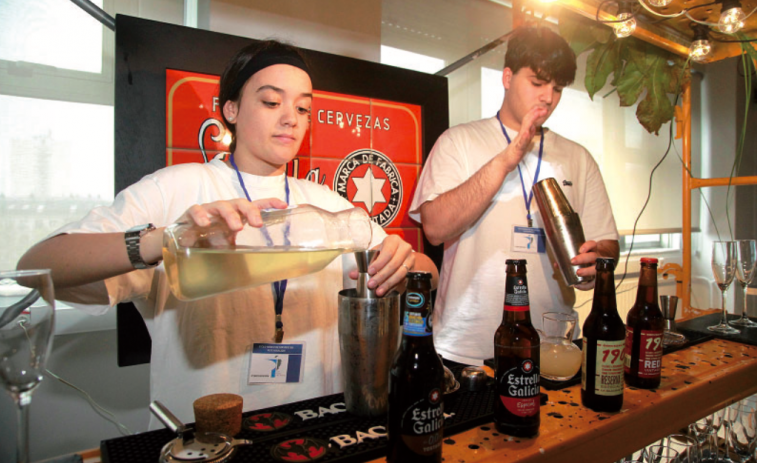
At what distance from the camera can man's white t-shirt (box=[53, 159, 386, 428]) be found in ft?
3.61

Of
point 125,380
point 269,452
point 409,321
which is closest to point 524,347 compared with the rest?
point 409,321

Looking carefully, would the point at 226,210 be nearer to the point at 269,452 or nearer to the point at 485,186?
the point at 269,452

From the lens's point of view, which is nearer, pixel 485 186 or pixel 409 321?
pixel 409 321

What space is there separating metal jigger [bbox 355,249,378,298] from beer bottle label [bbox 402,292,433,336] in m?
0.12

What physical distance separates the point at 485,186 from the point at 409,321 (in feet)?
3.22

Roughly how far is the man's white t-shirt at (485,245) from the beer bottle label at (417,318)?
1058mm

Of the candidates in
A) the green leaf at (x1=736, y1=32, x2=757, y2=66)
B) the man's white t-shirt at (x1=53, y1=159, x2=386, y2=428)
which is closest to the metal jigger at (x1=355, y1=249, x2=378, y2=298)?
the man's white t-shirt at (x1=53, y1=159, x2=386, y2=428)

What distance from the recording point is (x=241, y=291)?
115cm

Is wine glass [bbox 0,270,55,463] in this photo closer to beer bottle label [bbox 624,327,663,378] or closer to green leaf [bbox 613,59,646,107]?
beer bottle label [bbox 624,327,663,378]

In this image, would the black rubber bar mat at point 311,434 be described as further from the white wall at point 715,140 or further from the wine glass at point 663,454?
the white wall at point 715,140

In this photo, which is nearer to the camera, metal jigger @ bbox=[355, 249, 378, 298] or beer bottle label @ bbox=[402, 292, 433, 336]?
beer bottle label @ bbox=[402, 292, 433, 336]

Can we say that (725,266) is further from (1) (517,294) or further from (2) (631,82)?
(1) (517,294)

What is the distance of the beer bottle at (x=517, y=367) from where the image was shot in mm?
705

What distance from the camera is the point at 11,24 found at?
1.71 m
